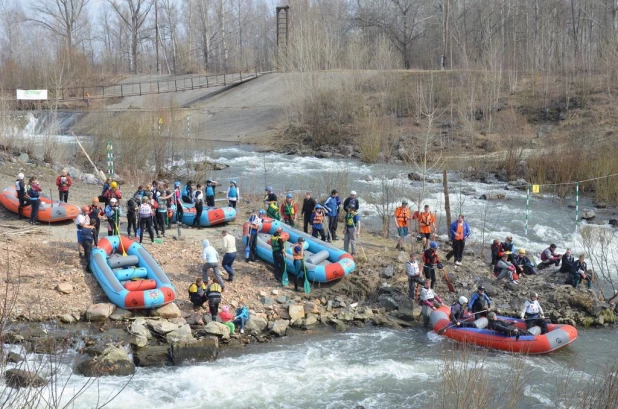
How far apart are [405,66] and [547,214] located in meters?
37.0

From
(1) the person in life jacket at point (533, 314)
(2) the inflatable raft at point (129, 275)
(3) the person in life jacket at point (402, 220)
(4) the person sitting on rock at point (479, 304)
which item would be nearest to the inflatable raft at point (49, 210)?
(2) the inflatable raft at point (129, 275)

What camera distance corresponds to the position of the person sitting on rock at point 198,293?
15156mm

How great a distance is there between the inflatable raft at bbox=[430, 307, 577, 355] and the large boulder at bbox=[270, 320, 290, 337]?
11.1ft

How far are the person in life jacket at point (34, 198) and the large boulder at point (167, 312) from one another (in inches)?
237

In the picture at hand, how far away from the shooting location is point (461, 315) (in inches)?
589

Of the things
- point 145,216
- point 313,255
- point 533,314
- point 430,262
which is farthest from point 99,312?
point 533,314

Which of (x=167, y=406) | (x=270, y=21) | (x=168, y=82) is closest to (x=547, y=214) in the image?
(x=167, y=406)

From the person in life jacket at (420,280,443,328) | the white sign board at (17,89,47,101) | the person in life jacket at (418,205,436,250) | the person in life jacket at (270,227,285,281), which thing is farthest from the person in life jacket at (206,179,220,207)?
the white sign board at (17,89,47,101)

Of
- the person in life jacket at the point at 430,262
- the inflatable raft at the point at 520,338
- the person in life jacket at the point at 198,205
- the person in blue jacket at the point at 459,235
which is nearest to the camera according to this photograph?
the inflatable raft at the point at 520,338

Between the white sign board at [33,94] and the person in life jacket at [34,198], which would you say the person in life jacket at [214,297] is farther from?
the white sign board at [33,94]

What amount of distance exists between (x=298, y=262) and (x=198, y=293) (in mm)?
2631

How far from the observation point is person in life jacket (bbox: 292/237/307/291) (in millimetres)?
16469

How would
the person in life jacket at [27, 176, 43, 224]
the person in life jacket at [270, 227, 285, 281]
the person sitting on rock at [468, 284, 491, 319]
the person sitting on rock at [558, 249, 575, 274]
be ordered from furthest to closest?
the person in life jacket at [27, 176, 43, 224], the person sitting on rock at [558, 249, 575, 274], the person in life jacket at [270, 227, 285, 281], the person sitting on rock at [468, 284, 491, 319]

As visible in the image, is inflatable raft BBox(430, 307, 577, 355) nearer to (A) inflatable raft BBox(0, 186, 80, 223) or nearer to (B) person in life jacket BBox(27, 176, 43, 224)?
(A) inflatable raft BBox(0, 186, 80, 223)
